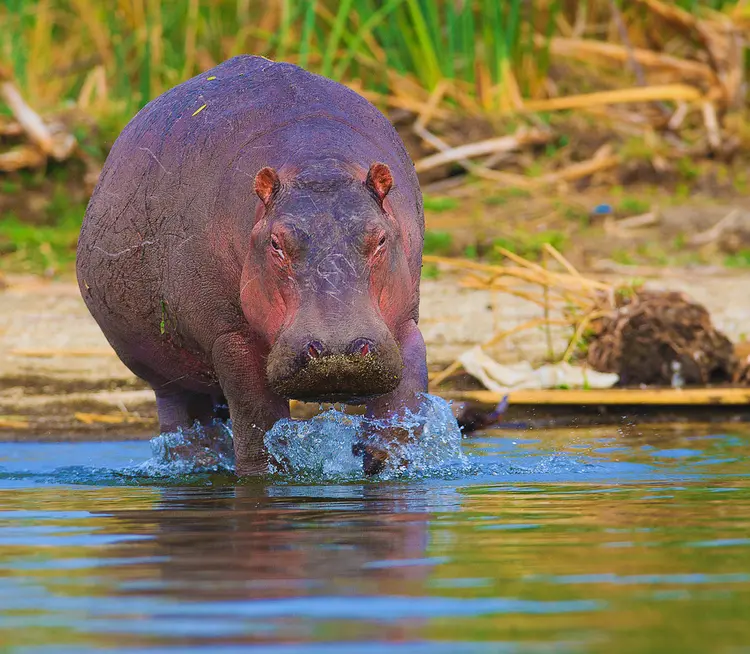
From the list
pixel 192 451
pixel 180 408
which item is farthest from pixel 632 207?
pixel 192 451

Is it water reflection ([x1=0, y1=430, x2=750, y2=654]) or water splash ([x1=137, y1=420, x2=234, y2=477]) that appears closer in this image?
water reflection ([x1=0, y1=430, x2=750, y2=654])

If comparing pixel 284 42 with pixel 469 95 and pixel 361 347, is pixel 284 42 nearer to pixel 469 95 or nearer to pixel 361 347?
pixel 469 95

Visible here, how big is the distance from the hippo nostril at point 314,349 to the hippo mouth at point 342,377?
14 millimetres

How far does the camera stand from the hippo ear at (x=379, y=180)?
16.0 feet

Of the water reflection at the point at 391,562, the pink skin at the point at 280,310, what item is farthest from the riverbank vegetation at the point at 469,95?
the water reflection at the point at 391,562

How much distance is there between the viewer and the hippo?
15.1 ft

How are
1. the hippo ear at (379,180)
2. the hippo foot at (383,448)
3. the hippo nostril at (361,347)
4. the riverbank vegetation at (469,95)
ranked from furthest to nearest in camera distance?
the riverbank vegetation at (469,95)
the hippo foot at (383,448)
the hippo ear at (379,180)
the hippo nostril at (361,347)

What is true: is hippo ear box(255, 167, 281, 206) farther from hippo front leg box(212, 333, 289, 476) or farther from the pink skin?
hippo front leg box(212, 333, 289, 476)

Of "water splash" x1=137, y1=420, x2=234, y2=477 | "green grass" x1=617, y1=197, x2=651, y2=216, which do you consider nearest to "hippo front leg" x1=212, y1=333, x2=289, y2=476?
"water splash" x1=137, y1=420, x2=234, y2=477

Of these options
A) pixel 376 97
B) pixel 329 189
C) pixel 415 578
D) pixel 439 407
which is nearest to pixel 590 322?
pixel 439 407

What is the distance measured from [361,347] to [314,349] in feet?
0.42

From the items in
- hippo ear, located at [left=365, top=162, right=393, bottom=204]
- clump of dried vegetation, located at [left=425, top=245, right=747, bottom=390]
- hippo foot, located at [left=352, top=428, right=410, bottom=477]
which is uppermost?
hippo ear, located at [left=365, top=162, right=393, bottom=204]

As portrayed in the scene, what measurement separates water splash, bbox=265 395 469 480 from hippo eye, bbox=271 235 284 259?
746 millimetres

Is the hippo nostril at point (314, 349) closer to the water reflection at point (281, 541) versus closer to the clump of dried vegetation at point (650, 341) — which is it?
the water reflection at point (281, 541)
